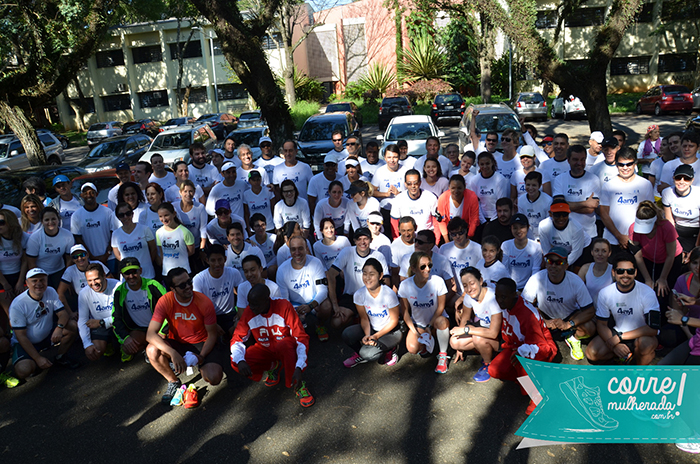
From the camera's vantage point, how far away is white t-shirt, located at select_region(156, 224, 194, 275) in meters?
6.69

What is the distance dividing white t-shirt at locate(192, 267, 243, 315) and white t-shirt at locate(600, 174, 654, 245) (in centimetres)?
488

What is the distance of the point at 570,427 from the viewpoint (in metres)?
2.93

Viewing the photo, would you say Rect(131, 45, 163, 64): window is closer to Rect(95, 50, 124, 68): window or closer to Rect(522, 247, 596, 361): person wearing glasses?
Rect(95, 50, 124, 68): window

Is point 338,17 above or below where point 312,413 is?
above

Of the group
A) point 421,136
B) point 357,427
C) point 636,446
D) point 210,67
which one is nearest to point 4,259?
point 357,427

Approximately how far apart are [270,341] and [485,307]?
2284 millimetres

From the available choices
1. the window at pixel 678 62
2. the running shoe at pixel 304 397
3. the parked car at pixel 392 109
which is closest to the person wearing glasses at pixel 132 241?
the running shoe at pixel 304 397

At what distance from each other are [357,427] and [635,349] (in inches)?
112

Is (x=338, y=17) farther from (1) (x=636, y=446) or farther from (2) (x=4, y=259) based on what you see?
(1) (x=636, y=446)

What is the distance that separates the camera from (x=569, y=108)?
25703 millimetres

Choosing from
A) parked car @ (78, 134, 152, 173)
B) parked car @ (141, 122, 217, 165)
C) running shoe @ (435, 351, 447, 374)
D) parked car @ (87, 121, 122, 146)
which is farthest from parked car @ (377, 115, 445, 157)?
parked car @ (87, 121, 122, 146)

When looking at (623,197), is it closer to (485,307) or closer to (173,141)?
(485,307)

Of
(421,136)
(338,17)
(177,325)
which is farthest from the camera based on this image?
(338,17)

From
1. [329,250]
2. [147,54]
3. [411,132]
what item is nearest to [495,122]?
[411,132]
